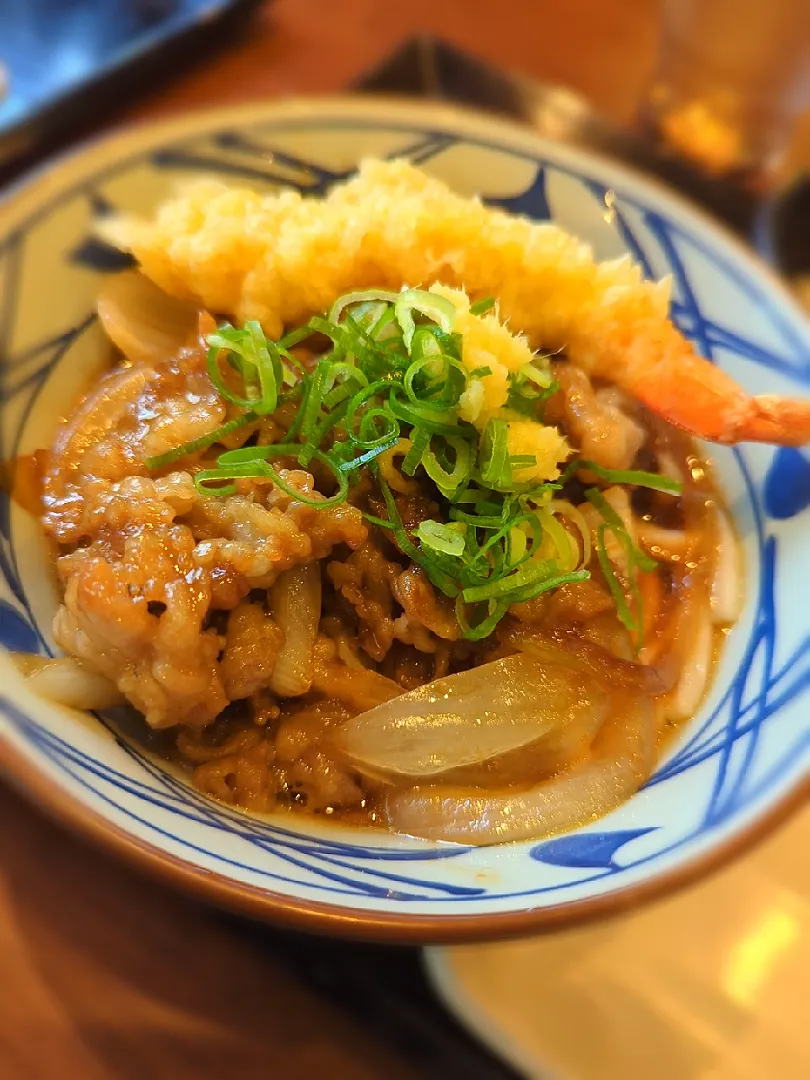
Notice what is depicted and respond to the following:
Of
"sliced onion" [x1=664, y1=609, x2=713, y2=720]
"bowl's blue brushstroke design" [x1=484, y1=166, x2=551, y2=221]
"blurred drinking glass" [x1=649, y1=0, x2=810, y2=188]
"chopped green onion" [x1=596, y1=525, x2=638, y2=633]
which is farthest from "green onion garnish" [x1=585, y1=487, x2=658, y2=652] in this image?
"blurred drinking glass" [x1=649, y1=0, x2=810, y2=188]

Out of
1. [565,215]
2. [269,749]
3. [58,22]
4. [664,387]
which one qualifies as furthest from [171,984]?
[58,22]

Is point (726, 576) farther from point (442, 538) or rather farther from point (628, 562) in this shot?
point (442, 538)

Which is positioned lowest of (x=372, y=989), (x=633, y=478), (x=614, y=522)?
(x=372, y=989)

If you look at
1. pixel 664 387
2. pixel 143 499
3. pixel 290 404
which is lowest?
pixel 143 499

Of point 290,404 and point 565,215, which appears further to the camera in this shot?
point 565,215

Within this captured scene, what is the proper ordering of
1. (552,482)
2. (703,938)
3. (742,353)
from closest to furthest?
1. (552,482)
2. (703,938)
3. (742,353)

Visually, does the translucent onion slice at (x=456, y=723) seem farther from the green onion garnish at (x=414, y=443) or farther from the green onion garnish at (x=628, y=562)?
the green onion garnish at (x=628, y=562)

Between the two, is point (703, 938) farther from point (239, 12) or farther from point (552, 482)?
point (239, 12)

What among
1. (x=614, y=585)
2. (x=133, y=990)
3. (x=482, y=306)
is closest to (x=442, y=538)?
(x=614, y=585)
